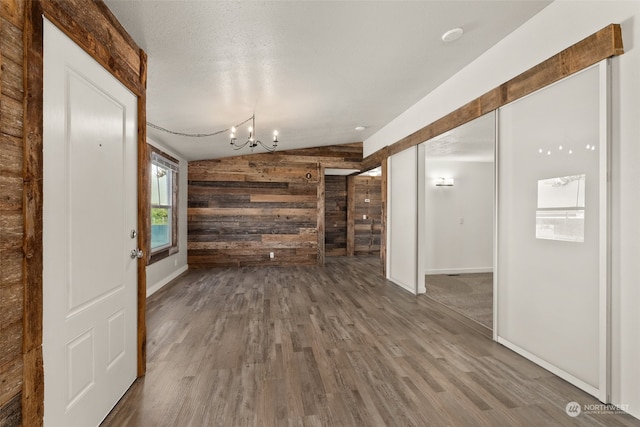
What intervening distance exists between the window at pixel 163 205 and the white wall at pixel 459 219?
4.90m

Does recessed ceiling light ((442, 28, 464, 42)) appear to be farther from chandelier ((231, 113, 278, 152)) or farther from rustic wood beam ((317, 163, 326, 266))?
rustic wood beam ((317, 163, 326, 266))

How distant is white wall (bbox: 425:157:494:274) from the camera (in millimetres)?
5949

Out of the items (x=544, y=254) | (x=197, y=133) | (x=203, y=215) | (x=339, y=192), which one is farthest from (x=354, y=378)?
(x=339, y=192)

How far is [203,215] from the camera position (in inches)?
262

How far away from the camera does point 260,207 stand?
22.5 ft

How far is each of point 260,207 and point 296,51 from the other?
15.1 ft

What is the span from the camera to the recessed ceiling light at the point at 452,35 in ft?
8.23

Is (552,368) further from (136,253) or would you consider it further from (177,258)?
(177,258)

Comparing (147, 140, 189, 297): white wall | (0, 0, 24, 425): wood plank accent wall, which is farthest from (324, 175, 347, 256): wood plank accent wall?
(0, 0, 24, 425): wood plank accent wall

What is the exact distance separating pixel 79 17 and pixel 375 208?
772cm

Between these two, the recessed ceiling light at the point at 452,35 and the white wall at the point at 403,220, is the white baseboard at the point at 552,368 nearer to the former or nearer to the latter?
the white wall at the point at 403,220

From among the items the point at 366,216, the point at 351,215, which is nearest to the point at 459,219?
the point at 366,216

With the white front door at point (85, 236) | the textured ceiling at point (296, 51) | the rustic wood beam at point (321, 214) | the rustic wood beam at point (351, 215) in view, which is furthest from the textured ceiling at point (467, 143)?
the white front door at point (85, 236)

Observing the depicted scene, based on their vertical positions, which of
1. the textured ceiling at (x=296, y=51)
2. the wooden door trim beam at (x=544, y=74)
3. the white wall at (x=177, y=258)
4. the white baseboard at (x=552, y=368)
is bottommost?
the white baseboard at (x=552, y=368)
